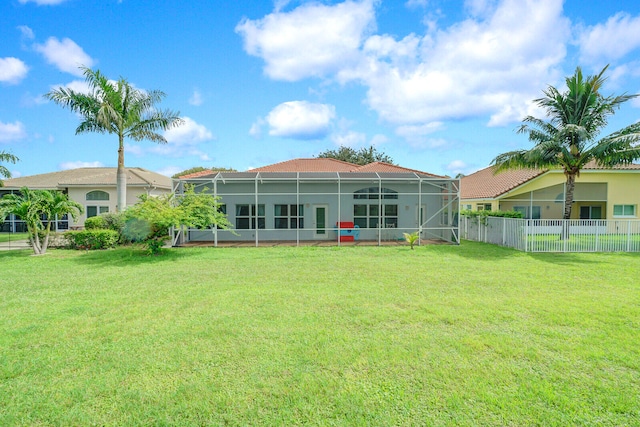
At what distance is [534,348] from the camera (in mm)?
4324

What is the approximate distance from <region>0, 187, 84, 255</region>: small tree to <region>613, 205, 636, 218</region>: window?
2783 cm

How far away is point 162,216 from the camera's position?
1158cm

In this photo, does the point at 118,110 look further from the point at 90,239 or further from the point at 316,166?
the point at 316,166

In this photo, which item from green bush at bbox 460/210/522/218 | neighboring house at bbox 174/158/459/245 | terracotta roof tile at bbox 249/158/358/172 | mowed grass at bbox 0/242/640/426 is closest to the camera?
mowed grass at bbox 0/242/640/426

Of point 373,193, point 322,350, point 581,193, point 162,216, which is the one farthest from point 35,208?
point 581,193

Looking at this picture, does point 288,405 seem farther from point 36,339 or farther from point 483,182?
point 483,182

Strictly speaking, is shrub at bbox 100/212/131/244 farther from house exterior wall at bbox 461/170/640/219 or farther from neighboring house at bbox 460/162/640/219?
house exterior wall at bbox 461/170/640/219

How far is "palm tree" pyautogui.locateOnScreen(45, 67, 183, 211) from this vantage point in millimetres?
15516

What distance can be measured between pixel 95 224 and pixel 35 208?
2667 mm

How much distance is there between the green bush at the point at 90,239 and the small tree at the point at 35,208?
0.99m

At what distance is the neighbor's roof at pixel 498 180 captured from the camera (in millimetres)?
19694

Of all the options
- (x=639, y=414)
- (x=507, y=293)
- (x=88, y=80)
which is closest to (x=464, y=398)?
(x=639, y=414)

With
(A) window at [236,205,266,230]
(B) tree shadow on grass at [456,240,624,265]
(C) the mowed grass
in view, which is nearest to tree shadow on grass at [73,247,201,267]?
(C) the mowed grass

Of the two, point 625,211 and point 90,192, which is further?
point 90,192
